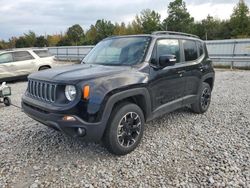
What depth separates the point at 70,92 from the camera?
3.21m

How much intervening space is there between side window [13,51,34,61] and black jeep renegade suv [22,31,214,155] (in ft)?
25.4

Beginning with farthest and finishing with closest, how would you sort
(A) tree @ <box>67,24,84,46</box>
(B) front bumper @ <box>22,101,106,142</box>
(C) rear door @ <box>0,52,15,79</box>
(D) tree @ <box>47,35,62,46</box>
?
(D) tree @ <box>47,35,62,46</box>
(A) tree @ <box>67,24,84,46</box>
(C) rear door @ <box>0,52,15,79</box>
(B) front bumper @ <box>22,101,106,142</box>

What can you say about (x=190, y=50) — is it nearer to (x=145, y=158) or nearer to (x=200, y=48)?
(x=200, y=48)

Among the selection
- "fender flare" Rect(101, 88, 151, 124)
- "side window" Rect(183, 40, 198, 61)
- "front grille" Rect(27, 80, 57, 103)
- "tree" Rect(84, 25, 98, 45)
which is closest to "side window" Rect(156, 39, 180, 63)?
"side window" Rect(183, 40, 198, 61)

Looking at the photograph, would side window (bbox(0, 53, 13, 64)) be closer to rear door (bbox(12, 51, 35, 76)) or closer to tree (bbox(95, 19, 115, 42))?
rear door (bbox(12, 51, 35, 76))

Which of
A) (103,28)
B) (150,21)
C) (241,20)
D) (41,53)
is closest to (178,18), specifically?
(150,21)

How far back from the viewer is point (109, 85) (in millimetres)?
3293

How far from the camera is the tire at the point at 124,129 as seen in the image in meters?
3.39

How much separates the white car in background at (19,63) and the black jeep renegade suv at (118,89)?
7546mm

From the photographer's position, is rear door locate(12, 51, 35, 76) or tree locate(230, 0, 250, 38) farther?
tree locate(230, 0, 250, 38)

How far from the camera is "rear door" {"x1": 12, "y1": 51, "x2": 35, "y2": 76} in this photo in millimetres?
11102

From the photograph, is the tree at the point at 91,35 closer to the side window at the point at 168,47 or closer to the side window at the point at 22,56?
the side window at the point at 22,56

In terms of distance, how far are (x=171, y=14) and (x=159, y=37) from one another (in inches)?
1826

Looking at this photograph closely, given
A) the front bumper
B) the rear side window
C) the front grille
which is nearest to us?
the front bumper
